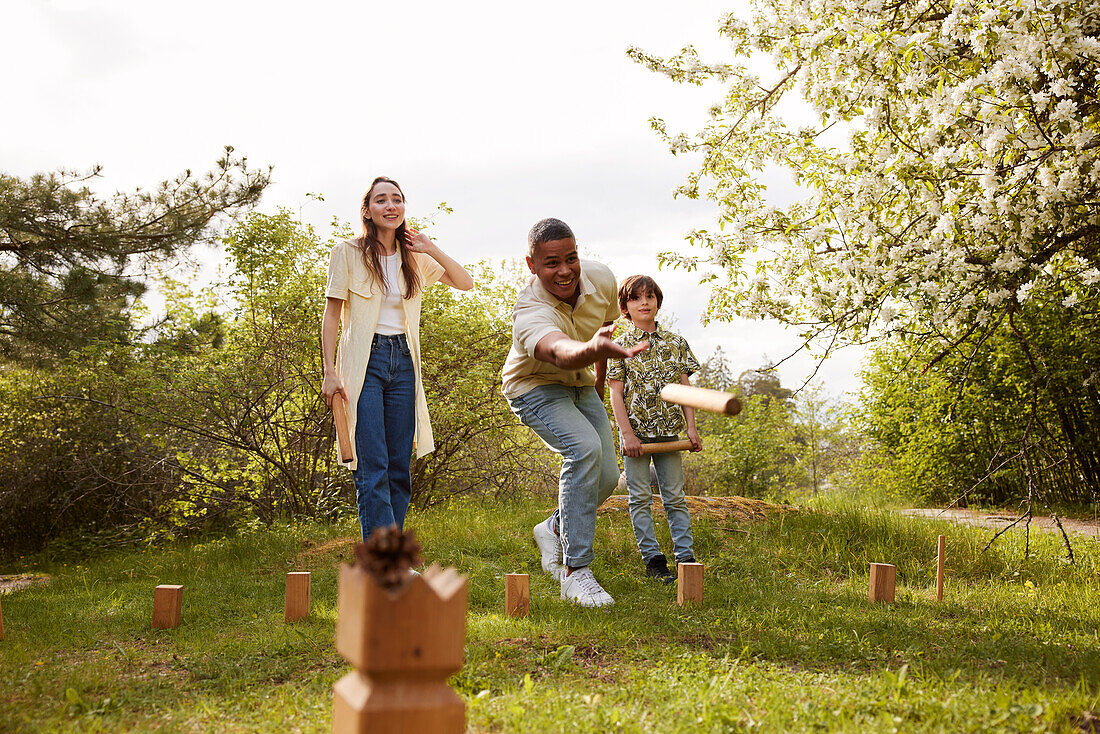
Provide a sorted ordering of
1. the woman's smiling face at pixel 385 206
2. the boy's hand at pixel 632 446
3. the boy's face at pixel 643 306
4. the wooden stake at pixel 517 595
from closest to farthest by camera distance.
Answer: the wooden stake at pixel 517 595
the woman's smiling face at pixel 385 206
the boy's hand at pixel 632 446
the boy's face at pixel 643 306

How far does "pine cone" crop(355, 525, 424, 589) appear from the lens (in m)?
→ 1.48

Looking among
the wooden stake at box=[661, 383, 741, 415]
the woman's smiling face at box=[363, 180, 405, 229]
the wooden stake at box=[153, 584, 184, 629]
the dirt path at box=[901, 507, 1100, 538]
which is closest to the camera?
the wooden stake at box=[661, 383, 741, 415]

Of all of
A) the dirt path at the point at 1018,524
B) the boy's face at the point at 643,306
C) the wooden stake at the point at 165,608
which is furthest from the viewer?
the dirt path at the point at 1018,524

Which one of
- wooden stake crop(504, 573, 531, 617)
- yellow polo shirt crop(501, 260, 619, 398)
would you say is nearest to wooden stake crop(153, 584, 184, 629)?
wooden stake crop(504, 573, 531, 617)

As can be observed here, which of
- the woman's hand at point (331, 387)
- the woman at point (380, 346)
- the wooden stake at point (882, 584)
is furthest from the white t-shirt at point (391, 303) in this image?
the wooden stake at point (882, 584)

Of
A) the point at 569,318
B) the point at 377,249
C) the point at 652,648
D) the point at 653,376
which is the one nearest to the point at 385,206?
the point at 377,249

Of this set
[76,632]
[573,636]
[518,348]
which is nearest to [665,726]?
[573,636]

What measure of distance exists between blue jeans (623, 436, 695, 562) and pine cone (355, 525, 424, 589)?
361 cm

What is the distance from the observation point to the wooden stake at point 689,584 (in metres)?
4.09

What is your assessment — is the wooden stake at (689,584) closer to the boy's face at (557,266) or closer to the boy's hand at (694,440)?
the boy's hand at (694,440)

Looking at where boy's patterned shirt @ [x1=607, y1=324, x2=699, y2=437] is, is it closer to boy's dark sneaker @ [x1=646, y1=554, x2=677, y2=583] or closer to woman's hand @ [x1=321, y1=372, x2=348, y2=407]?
boy's dark sneaker @ [x1=646, y1=554, x2=677, y2=583]

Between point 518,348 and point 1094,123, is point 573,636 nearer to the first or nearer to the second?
point 518,348

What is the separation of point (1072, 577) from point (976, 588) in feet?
2.51

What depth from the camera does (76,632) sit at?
13.3 ft
